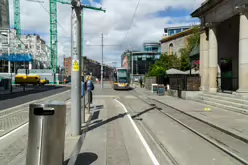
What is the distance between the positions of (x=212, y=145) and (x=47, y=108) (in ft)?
15.0

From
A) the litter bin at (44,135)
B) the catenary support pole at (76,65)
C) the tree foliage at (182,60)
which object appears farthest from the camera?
the tree foliage at (182,60)

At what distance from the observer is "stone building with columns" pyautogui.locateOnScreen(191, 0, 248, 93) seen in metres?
15.5

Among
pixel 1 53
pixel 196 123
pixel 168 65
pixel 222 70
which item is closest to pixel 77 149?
pixel 196 123

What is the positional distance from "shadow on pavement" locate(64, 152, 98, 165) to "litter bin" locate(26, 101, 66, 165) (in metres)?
0.73

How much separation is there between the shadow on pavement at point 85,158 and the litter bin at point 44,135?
2.41 ft

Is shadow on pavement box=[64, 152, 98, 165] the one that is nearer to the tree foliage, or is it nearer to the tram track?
the tram track

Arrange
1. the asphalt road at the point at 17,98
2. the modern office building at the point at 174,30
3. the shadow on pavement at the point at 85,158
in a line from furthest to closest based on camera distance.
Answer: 1. the modern office building at the point at 174,30
2. the asphalt road at the point at 17,98
3. the shadow on pavement at the point at 85,158

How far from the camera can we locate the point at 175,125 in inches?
344

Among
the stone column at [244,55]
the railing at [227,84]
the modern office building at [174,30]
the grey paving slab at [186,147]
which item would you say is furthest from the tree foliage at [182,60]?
the modern office building at [174,30]

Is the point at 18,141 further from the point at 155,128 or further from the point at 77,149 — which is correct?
the point at 155,128

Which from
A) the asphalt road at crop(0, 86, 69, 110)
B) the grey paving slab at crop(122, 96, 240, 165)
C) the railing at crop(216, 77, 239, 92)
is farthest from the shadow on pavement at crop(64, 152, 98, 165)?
the railing at crop(216, 77, 239, 92)

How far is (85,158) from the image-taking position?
508cm

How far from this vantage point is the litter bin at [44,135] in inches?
154

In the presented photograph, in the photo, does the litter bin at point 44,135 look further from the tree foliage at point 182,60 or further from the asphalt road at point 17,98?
the tree foliage at point 182,60
